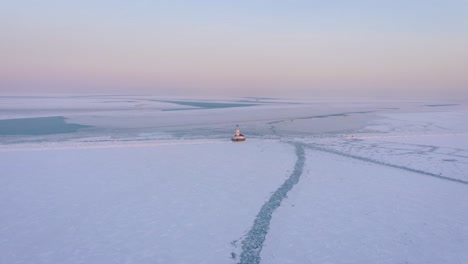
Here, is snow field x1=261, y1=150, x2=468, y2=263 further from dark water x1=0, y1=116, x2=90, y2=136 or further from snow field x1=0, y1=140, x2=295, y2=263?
dark water x1=0, y1=116, x2=90, y2=136

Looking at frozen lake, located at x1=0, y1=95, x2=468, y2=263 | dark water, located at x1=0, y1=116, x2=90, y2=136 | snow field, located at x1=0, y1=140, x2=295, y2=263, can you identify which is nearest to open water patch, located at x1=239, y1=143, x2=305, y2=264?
frozen lake, located at x1=0, y1=95, x2=468, y2=263

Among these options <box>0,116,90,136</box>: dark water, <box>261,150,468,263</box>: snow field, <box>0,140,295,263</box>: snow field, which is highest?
<box>0,116,90,136</box>: dark water

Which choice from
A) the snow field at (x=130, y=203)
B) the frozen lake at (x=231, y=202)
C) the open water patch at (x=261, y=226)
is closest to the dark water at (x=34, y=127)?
the frozen lake at (x=231, y=202)

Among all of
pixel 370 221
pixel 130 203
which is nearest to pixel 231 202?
pixel 130 203

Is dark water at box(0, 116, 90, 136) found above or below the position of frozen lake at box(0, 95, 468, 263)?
above

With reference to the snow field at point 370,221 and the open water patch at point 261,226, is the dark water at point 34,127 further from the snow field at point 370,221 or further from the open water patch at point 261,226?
the snow field at point 370,221

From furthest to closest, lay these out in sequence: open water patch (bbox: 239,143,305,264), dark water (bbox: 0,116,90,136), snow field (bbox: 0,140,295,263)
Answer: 1. dark water (bbox: 0,116,90,136)
2. snow field (bbox: 0,140,295,263)
3. open water patch (bbox: 239,143,305,264)

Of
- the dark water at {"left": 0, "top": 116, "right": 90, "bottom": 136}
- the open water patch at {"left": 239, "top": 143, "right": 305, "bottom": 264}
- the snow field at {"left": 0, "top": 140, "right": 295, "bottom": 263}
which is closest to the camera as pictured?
the open water patch at {"left": 239, "top": 143, "right": 305, "bottom": 264}

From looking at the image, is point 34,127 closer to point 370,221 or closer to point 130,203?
point 130,203
